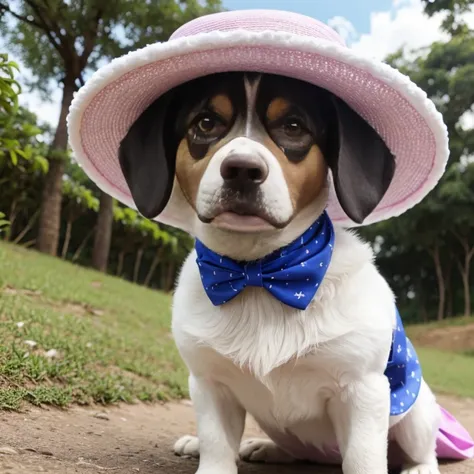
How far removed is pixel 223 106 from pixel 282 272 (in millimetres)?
553

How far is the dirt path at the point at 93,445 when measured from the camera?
1.96m

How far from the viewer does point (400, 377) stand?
90.0 inches

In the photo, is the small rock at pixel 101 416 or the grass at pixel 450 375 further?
the grass at pixel 450 375

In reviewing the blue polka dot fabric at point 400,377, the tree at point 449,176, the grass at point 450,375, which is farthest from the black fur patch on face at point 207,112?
the tree at point 449,176

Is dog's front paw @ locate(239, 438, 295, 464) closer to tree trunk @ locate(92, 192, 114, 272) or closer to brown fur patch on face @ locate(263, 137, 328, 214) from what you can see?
brown fur patch on face @ locate(263, 137, 328, 214)

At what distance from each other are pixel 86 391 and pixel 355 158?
7.17 feet

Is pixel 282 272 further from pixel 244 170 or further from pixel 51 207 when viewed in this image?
pixel 51 207

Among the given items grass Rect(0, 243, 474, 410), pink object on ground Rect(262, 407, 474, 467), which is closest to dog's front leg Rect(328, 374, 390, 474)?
pink object on ground Rect(262, 407, 474, 467)

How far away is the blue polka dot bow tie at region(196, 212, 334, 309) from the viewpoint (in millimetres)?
1957

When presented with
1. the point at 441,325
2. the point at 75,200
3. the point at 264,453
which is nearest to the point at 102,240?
the point at 75,200

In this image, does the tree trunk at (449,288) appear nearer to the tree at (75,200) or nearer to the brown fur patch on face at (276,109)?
the tree at (75,200)

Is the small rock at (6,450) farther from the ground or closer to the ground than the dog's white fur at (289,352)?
closer to the ground

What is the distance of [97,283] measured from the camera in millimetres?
9344

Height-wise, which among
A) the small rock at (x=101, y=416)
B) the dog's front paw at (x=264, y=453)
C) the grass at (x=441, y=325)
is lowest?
the grass at (x=441, y=325)
